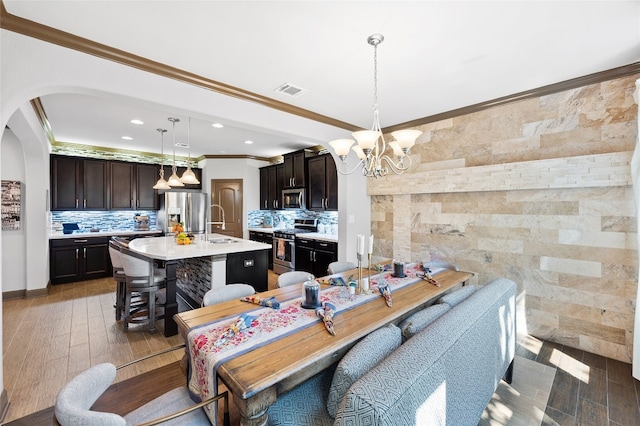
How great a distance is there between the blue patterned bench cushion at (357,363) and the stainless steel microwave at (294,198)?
4277 millimetres

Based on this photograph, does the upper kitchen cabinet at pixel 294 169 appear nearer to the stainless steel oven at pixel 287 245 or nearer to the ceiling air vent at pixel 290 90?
the stainless steel oven at pixel 287 245

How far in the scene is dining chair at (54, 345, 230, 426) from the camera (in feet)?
2.81

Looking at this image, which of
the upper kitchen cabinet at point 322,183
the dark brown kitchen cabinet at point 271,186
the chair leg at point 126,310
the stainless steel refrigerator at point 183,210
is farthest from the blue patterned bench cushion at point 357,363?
the stainless steel refrigerator at point 183,210

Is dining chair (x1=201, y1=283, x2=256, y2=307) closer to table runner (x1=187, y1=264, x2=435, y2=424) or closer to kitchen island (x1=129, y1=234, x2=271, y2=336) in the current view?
table runner (x1=187, y1=264, x2=435, y2=424)

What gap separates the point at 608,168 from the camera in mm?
2438

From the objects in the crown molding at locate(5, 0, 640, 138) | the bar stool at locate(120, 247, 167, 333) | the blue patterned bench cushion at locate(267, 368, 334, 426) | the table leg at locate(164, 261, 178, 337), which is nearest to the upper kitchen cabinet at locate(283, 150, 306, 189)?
the crown molding at locate(5, 0, 640, 138)

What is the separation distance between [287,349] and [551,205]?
3010 mm

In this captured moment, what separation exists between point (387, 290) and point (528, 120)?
99.6 inches

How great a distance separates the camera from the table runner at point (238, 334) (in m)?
1.22

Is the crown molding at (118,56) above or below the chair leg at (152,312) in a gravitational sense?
above

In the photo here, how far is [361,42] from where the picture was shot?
209cm

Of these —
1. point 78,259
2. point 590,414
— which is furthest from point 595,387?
point 78,259

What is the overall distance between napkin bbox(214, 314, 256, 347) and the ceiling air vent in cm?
228

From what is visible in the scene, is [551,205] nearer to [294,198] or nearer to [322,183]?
[322,183]
